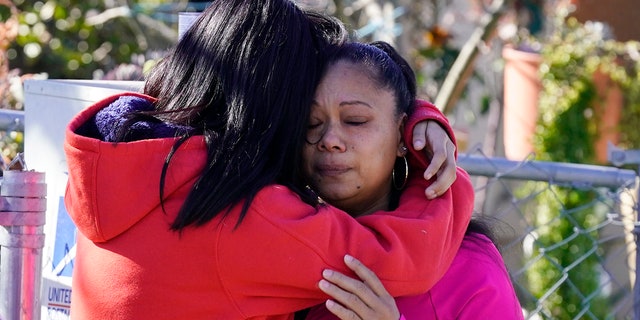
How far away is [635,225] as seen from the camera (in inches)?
102

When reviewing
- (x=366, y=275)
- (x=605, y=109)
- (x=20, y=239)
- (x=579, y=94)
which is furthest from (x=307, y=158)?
(x=605, y=109)

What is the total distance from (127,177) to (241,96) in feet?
0.83

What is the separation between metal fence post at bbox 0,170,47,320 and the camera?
1.90m

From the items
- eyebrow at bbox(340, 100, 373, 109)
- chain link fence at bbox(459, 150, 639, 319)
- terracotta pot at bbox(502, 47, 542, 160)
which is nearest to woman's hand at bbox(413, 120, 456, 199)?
eyebrow at bbox(340, 100, 373, 109)

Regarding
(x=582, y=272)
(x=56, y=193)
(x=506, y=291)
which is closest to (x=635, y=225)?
(x=506, y=291)

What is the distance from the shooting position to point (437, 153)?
2014 millimetres

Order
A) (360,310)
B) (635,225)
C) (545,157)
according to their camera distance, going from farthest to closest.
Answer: (545,157) → (635,225) → (360,310)

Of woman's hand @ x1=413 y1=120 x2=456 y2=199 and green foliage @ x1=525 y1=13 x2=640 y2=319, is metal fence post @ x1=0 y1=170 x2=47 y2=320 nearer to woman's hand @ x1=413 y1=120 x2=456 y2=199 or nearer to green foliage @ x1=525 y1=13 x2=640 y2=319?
woman's hand @ x1=413 y1=120 x2=456 y2=199

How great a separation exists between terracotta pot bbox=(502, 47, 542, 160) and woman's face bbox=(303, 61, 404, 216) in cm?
404

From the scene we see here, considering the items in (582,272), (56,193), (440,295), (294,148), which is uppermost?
(294,148)

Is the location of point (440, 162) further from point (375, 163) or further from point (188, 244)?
point (188, 244)

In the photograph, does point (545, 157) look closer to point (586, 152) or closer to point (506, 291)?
point (586, 152)

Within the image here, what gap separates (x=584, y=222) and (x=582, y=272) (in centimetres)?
29

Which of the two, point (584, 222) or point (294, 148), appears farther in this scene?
point (584, 222)
